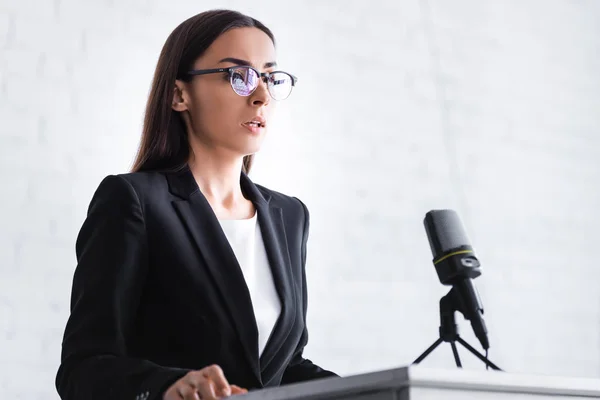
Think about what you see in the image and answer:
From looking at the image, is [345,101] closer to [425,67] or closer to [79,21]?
[425,67]

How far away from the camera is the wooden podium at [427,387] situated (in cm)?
92

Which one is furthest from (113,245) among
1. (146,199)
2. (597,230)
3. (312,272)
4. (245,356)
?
(597,230)

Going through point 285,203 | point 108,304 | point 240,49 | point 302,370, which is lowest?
point 302,370

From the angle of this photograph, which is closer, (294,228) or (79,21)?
(294,228)

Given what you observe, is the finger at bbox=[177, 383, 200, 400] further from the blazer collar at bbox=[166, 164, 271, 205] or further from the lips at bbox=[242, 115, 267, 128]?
the lips at bbox=[242, 115, 267, 128]

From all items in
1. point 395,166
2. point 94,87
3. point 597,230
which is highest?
point 94,87

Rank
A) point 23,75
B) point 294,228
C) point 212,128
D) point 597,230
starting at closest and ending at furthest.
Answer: point 212,128, point 294,228, point 23,75, point 597,230

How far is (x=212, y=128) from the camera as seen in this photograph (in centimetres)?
170

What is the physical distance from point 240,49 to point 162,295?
0.52 metres

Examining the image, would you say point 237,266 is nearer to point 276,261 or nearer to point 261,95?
point 276,261

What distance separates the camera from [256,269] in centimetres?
164

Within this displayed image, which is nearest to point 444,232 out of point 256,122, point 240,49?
point 256,122

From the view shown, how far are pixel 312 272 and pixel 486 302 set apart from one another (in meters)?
0.82

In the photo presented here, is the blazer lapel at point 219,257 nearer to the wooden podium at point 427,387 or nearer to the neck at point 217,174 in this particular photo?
the neck at point 217,174
